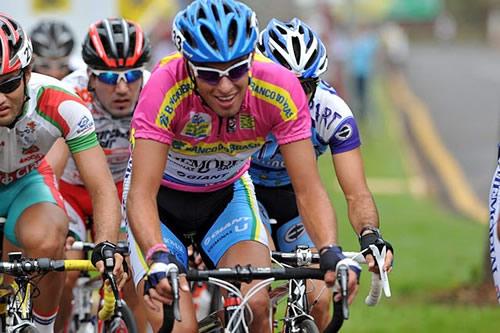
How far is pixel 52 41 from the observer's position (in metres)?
9.98

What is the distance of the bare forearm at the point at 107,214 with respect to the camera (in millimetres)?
6430

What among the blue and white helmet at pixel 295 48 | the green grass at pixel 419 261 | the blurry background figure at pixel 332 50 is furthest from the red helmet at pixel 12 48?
the blurry background figure at pixel 332 50

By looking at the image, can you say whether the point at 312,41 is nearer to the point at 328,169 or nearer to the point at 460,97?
the point at 328,169

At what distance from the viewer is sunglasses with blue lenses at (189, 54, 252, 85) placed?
574 cm

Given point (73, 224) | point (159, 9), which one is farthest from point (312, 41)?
point (159, 9)

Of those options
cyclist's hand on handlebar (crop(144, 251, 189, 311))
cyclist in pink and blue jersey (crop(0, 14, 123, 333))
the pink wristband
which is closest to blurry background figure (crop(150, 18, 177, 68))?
cyclist in pink and blue jersey (crop(0, 14, 123, 333))

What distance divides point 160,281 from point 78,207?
10.9 ft

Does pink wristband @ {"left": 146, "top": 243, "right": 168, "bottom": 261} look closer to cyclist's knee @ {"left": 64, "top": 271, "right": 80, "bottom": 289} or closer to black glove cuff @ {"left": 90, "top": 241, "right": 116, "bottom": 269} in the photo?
black glove cuff @ {"left": 90, "top": 241, "right": 116, "bottom": 269}

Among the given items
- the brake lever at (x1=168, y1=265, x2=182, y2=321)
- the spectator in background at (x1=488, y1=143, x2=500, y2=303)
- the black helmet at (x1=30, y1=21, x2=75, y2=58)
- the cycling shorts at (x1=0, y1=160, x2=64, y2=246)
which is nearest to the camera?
the brake lever at (x1=168, y1=265, x2=182, y2=321)

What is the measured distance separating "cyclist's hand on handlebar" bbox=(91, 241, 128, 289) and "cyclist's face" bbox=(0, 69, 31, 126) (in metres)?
0.91

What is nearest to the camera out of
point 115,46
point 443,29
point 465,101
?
point 115,46

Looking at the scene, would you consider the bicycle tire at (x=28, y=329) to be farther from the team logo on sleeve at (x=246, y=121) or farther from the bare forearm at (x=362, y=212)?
the bare forearm at (x=362, y=212)

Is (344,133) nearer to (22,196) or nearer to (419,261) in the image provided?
(22,196)

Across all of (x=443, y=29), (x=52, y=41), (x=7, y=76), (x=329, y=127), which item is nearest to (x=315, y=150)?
(x=329, y=127)
